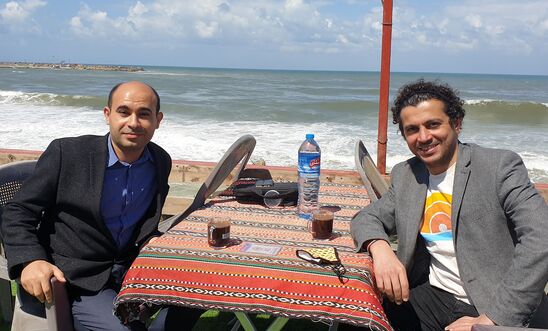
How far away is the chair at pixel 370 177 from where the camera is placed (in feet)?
10.3

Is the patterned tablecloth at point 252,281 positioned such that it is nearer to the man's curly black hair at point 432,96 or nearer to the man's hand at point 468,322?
the man's hand at point 468,322

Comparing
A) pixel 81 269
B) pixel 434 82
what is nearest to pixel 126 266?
pixel 81 269

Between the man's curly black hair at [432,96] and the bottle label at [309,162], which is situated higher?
the man's curly black hair at [432,96]

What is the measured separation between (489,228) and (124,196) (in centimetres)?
170

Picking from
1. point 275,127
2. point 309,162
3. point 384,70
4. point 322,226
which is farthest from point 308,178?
point 275,127

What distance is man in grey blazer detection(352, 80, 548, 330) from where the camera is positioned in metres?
1.97

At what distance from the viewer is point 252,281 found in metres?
1.92

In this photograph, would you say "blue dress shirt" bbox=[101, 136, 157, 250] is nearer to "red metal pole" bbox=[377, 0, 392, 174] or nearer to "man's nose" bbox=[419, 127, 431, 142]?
"man's nose" bbox=[419, 127, 431, 142]

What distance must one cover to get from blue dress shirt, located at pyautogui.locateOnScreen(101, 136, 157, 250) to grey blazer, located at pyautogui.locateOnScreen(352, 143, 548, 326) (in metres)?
1.09

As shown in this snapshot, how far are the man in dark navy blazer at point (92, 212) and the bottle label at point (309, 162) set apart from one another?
76 cm

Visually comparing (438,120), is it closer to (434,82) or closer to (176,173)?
(434,82)

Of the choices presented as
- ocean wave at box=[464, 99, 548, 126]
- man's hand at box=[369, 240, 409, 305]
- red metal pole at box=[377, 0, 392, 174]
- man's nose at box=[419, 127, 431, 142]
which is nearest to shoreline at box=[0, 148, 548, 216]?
red metal pole at box=[377, 0, 392, 174]

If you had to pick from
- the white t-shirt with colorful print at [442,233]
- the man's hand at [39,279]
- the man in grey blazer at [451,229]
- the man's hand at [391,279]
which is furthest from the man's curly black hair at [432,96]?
the man's hand at [39,279]

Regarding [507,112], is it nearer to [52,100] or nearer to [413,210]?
[52,100]
